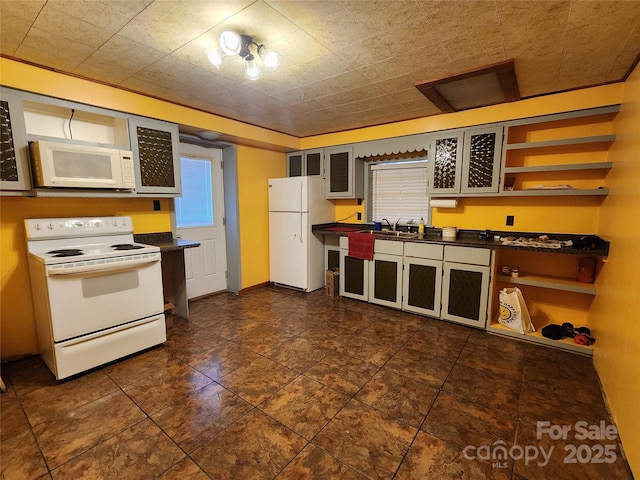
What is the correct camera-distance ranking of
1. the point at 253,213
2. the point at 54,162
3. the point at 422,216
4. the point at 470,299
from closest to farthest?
the point at 54,162 < the point at 470,299 < the point at 422,216 < the point at 253,213

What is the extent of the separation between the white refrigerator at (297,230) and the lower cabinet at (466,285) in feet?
6.14

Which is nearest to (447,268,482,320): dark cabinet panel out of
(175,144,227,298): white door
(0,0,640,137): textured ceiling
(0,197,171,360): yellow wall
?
(0,0,640,137): textured ceiling

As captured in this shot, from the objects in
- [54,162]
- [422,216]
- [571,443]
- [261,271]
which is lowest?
[571,443]

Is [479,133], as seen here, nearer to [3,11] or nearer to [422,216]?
[422,216]

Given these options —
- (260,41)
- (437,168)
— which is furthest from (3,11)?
(437,168)

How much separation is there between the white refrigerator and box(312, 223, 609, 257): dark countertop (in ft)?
0.68

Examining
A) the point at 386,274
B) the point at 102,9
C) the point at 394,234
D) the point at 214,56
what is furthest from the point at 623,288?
the point at 102,9

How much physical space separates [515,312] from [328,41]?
2942 mm

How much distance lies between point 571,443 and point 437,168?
8.78 ft

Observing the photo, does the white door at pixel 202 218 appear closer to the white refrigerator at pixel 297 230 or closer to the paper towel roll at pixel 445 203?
the white refrigerator at pixel 297 230

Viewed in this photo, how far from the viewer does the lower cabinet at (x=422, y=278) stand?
328 cm

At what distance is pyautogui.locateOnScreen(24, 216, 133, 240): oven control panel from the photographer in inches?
95.3

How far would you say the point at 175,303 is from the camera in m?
3.47

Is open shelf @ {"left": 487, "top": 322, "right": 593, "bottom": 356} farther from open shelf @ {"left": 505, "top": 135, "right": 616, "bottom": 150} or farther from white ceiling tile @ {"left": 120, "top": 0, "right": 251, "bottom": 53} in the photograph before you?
white ceiling tile @ {"left": 120, "top": 0, "right": 251, "bottom": 53}
